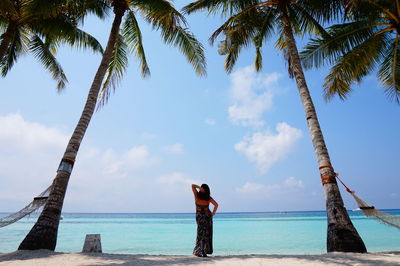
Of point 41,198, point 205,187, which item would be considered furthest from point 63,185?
point 205,187

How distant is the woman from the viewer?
5.04m

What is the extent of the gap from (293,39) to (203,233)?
6245 mm

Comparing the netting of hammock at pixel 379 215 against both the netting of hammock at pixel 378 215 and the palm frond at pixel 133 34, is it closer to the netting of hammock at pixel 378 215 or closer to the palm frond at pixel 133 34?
the netting of hammock at pixel 378 215

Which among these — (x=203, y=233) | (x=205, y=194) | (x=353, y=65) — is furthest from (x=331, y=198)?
(x=353, y=65)

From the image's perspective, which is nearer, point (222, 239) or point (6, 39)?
point (6, 39)

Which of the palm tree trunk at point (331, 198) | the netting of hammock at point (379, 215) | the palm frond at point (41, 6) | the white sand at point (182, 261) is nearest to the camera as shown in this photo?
the white sand at point (182, 261)

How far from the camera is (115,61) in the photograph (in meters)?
9.05

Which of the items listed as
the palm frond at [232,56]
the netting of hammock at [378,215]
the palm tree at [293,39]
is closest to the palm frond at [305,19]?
the palm tree at [293,39]

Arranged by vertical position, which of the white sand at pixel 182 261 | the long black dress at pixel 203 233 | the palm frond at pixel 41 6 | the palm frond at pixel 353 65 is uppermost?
the palm frond at pixel 41 6

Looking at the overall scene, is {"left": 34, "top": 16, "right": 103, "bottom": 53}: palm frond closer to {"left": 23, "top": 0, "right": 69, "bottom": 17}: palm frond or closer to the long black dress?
{"left": 23, "top": 0, "right": 69, "bottom": 17}: palm frond

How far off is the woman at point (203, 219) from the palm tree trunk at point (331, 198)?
2.45 metres

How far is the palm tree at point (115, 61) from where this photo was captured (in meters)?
5.17

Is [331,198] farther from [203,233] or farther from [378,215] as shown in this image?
[203,233]

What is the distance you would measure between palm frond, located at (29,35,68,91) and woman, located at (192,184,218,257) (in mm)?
8239
